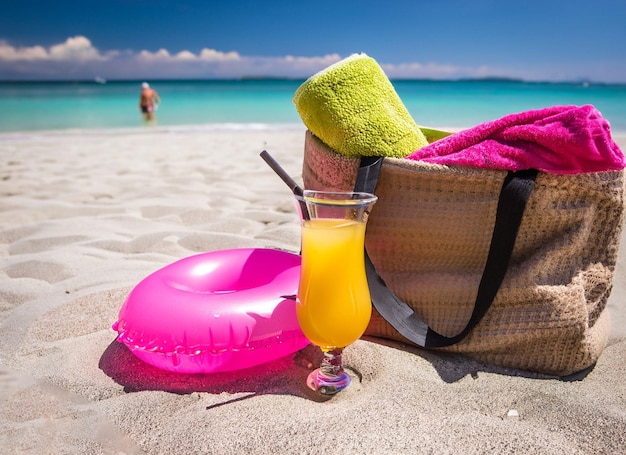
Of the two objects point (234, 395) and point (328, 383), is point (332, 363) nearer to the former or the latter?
point (328, 383)

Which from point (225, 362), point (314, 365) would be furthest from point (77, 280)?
point (314, 365)

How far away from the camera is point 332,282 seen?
1.33 meters

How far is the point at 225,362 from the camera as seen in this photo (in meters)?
1.49

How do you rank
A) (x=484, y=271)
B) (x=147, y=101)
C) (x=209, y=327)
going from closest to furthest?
(x=209, y=327) < (x=484, y=271) < (x=147, y=101)

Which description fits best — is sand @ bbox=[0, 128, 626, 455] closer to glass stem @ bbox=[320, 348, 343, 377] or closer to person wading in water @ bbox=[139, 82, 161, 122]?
glass stem @ bbox=[320, 348, 343, 377]

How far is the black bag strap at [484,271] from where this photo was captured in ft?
4.83

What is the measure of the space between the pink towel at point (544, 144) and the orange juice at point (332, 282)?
439 millimetres

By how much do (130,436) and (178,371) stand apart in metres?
0.28

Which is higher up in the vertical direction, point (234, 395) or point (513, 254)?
point (513, 254)

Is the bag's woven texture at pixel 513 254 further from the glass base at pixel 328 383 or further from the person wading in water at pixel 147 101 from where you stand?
the person wading in water at pixel 147 101

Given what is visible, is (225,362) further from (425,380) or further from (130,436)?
(425,380)

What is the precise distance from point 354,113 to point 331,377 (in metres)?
0.83

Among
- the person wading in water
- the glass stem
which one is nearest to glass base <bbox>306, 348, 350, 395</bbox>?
the glass stem

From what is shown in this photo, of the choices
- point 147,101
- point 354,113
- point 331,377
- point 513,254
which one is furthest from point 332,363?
point 147,101
